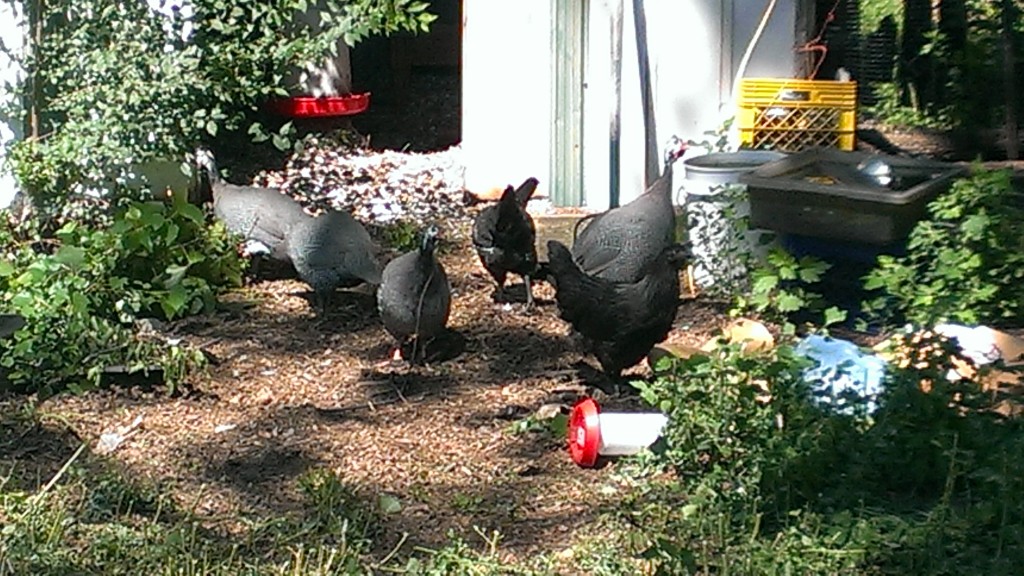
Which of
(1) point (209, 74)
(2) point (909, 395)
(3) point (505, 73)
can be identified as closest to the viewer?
(2) point (909, 395)

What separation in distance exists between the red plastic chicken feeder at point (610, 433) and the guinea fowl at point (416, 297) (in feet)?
4.62

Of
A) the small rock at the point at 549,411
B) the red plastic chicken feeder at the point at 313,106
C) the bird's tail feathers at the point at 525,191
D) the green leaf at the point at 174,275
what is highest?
the red plastic chicken feeder at the point at 313,106

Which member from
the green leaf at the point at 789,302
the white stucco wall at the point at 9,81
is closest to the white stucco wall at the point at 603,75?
the white stucco wall at the point at 9,81

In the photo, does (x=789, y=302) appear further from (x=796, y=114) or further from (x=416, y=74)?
(x=416, y=74)

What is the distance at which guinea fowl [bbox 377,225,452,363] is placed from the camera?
6781 millimetres

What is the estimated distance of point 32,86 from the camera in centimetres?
817

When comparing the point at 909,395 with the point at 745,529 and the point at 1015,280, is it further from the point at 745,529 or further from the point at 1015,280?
the point at 1015,280

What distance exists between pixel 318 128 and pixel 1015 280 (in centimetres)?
586

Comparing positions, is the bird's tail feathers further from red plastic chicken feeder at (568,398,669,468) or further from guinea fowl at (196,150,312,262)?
red plastic chicken feeder at (568,398,669,468)

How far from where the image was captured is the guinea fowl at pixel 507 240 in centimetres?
750

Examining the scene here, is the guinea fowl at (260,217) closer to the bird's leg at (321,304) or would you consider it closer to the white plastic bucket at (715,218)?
the bird's leg at (321,304)

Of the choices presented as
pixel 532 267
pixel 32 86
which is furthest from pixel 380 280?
pixel 32 86

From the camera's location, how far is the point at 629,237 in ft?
23.8

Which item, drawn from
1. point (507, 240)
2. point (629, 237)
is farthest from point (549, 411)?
point (507, 240)
